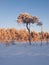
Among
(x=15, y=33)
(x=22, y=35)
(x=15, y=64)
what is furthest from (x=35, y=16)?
(x=15, y=33)

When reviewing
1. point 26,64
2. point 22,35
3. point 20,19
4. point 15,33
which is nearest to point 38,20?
point 20,19

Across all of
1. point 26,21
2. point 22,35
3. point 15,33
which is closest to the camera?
point 26,21

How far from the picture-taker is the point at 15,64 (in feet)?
27.5

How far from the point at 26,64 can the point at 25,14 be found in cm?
1976

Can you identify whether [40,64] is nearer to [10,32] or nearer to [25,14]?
[25,14]

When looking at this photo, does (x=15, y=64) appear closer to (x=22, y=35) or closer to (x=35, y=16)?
(x=35, y=16)

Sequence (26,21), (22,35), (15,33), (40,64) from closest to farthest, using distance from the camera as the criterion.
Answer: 1. (40,64)
2. (26,21)
3. (22,35)
4. (15,33)

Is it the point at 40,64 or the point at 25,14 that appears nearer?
the point at 40,64

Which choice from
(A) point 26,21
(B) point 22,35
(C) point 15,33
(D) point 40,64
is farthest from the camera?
(C) point 15,33

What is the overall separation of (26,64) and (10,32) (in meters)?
52.9

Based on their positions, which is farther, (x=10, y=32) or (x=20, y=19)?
(x=10, y=32)

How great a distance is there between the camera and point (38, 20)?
28.2 meters

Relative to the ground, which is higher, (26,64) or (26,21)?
(26,21)

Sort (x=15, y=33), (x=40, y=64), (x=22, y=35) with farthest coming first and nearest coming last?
1. (x=15, y=33)
2. (x=22, y=35)
3. (x=40, y=64)
